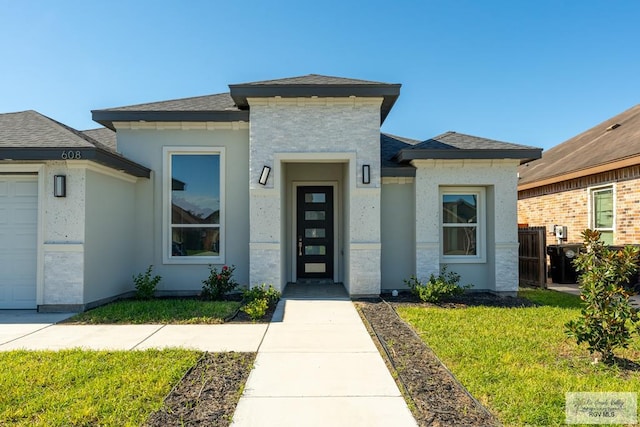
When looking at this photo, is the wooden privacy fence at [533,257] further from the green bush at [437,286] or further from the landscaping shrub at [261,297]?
the landscaping shrub at [261,297]

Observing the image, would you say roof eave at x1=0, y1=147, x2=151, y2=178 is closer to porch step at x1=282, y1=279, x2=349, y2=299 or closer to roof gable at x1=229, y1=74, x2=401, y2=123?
roof gable at x1=229, y1=74, x2=401, y2=123

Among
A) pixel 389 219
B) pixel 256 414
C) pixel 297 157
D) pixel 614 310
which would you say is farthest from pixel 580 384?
pixel 297 157

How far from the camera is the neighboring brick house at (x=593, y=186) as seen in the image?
32.0ft

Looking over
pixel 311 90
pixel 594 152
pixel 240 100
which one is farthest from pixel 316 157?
pixel 594 152

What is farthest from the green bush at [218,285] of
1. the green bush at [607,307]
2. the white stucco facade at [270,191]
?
the green bush at [607,307]

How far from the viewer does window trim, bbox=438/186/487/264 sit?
8.60 metres

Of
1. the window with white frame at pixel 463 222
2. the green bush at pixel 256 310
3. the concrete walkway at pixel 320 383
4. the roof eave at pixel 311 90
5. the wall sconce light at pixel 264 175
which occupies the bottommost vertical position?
the concrete walkway at pixel 320 383

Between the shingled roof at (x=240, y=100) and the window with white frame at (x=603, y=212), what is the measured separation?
696cm

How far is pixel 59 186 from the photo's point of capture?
661 centimetres

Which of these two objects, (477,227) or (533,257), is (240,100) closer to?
(477,227)

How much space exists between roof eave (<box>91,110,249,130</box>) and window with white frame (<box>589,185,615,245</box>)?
1020 cm

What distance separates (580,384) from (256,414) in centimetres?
316

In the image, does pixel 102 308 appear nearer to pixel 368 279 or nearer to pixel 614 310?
pixel 368 279

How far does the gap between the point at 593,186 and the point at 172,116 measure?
38.5 ft
